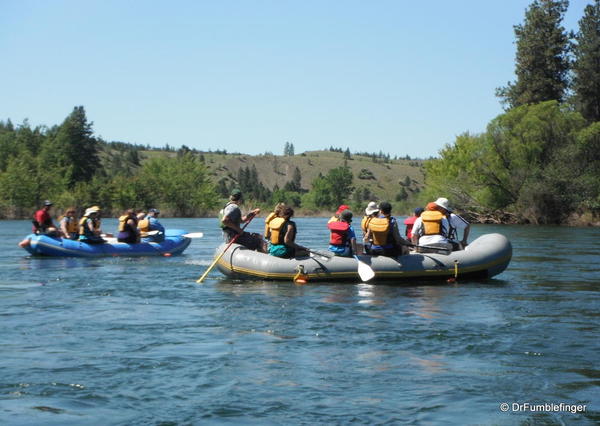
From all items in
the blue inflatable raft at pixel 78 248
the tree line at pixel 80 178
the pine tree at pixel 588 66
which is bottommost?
the blue inflatable raft at pixel 78 248

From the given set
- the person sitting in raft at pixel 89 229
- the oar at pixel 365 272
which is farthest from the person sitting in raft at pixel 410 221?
the person sitting in raft at pixel 89 229

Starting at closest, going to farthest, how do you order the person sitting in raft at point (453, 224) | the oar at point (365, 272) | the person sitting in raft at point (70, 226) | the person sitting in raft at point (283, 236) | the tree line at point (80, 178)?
the oar at point (365, 272) < the person sitting in raft at point (283, 236) < the person sitting in raft at point (453, 224) < the person sitting in raft at point (70, 226) < the tree line at point (80, 178)

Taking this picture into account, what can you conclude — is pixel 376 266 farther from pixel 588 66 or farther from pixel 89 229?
pixel 588 66

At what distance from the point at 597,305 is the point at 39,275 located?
10.9m

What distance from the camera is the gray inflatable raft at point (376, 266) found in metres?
14.0

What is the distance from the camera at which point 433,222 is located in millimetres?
14648

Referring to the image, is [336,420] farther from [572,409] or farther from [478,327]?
[478,327]

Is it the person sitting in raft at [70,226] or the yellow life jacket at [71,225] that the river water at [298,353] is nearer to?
the person sitting in raft at [70,226]

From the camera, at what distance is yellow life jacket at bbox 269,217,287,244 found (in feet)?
46.9

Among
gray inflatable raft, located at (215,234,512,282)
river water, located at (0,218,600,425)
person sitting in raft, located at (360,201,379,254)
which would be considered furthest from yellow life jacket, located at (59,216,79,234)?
person sitting in raft, located at (360,201,379,254)

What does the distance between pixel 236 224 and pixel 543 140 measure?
125 ft

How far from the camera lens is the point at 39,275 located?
53.3ft

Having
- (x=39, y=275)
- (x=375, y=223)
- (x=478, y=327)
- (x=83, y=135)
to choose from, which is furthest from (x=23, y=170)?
(x=478, y=327)

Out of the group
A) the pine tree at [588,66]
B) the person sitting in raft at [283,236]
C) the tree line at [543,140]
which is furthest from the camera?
the pine tree at [588,66]
